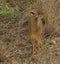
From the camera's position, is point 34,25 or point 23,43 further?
point 23,43

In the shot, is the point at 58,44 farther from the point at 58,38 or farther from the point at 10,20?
the point at 10,20

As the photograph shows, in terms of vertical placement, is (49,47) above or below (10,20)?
below

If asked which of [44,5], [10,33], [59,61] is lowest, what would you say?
[59,61]

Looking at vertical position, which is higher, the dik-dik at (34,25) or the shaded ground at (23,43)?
the dik-dik at (34,25)

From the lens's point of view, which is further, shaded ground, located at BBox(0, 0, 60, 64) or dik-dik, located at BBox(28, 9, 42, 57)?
shaded ground, located at BBox(0, 0, 60, 64)

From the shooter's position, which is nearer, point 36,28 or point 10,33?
point 36,28

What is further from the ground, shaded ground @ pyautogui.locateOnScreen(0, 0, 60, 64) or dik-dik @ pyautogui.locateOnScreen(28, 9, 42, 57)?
dik-dik @ pyautogui.locateOnScreen(28, 9, 42, 57)

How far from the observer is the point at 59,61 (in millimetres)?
4492

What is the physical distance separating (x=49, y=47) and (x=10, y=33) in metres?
0.73

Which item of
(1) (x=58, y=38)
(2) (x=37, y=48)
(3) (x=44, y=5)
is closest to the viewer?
(2) (x=37, y=48)

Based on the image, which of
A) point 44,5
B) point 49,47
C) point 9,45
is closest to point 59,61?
point 49,47

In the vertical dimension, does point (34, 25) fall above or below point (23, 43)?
above

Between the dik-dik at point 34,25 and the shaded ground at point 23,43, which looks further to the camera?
the shaded ground at point 23,43

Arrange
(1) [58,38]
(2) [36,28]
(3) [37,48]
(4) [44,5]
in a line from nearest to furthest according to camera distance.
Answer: (2) [36,28], (3) [37,48], (1) [58,38], (4) [44,5]
